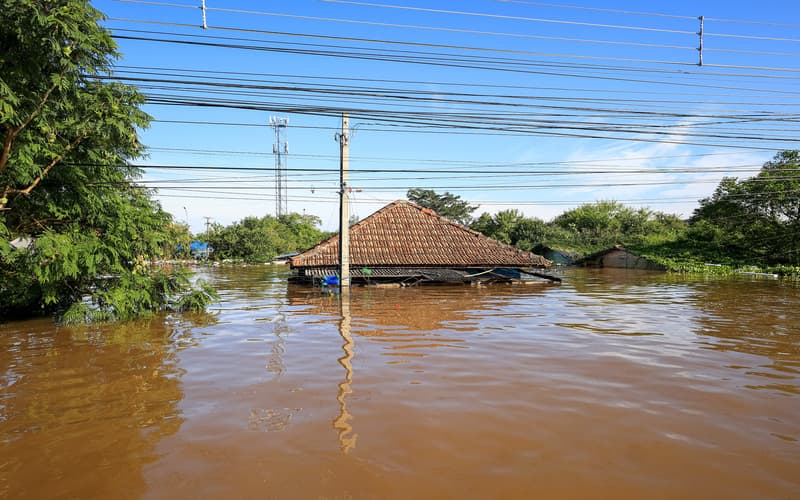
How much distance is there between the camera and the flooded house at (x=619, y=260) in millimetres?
37609

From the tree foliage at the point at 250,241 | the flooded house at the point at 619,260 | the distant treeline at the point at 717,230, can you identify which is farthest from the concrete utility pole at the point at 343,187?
the tree foliage at the point at 250,241

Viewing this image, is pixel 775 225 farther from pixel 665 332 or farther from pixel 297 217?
pixel 297 217

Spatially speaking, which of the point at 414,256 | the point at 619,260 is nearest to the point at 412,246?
the point at 414,256

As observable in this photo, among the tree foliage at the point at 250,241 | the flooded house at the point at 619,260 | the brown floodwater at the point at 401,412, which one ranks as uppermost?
the tree foliage at the point at 250,241

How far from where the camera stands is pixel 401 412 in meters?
4.93

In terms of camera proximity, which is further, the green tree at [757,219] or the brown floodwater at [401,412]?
the green tree at [757,219]

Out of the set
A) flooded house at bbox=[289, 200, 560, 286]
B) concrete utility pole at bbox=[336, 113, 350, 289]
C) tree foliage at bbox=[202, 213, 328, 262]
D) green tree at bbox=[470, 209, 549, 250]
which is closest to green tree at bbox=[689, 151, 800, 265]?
green tree at bbox=[470, 209, 549, 250]

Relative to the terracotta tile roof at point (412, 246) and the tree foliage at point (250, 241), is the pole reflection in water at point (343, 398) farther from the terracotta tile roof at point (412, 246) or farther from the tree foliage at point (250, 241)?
the tree foliage at point (250, 241)

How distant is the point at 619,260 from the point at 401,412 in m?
41.0

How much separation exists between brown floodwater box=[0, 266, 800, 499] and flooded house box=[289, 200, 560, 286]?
10480 millimetres

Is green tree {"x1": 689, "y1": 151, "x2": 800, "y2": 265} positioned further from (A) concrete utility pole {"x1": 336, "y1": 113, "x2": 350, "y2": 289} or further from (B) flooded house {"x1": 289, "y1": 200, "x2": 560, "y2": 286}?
(A) concrete utility pole {"x1": 336, "y1": 113, "x2": 350, "y2": 289}

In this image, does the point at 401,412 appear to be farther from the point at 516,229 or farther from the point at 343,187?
the point at 516,229

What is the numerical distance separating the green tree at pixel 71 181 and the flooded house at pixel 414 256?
322 inches

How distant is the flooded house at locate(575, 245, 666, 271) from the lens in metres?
37.6
